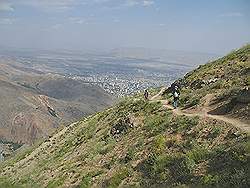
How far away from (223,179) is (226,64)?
83.6 ft

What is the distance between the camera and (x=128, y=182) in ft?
69.7

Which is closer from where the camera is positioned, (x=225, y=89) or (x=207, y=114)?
(x=207, y=114)

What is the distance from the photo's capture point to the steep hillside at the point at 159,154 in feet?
60.6

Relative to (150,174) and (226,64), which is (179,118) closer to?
(150,174)

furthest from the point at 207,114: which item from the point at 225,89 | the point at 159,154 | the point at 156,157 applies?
the point at 156,157

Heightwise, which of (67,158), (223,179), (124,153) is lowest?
(67,158)

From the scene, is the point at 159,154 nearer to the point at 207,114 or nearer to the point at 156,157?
the point at 156,157

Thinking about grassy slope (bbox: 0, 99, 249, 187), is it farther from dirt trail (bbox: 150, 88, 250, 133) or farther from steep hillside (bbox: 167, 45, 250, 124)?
steep hillside (bbox: 167, 45, 250, 124)

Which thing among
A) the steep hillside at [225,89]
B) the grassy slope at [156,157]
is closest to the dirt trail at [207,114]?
the steep hillside at [225,89]

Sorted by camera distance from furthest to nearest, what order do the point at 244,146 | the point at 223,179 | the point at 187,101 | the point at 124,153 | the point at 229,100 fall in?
the point at 187,101 < the point at 229,100 < the point at 124,153 < the point at 244,146 < the point at 223,179

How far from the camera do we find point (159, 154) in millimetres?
22750

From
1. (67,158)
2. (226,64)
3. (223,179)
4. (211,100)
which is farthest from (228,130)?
(226,64)

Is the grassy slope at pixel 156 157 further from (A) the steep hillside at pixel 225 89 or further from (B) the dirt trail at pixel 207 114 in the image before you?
(A) the steep hillside at pixel 225 89

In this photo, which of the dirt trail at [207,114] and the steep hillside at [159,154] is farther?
the dirt trail at [207,114]
